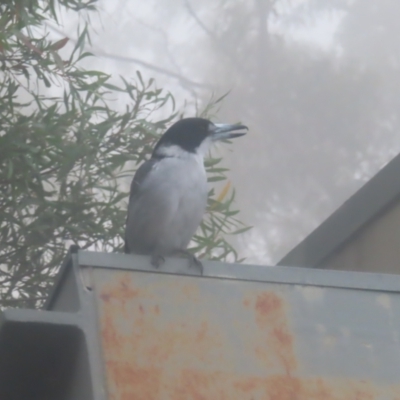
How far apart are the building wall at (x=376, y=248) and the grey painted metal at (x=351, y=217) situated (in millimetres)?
28

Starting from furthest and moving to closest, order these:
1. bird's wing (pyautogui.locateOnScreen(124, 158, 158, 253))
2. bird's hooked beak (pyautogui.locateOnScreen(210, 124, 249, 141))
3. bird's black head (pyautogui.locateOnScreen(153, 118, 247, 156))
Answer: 1. bird's hooked beak (pyautogui.locateOnScreen(210, 124, 249, 141))
2. bird's black head (pyautogui.locateOnScreen(153, 118, 247, 156))
3. bird's wing (pyautogui.locateOnScreen(124, 158, 158, 253))

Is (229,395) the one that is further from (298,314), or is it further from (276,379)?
(298,314)

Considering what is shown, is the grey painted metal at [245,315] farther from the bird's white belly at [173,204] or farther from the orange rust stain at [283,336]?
the bird's white belly at [173,204]

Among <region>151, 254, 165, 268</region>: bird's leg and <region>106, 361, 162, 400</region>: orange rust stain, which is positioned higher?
<region>151, 254, 165, 268</region>: bird's leg

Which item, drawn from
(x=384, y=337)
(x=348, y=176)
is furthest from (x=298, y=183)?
(x=384, y=337)

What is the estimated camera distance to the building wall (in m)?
3.95

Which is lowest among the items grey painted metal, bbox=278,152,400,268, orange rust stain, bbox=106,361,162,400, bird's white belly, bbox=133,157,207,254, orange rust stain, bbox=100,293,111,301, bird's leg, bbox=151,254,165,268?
orange rust stain, bbox=106,361,162,400

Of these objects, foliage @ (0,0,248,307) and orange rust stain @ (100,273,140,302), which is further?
foliage @ (0,0,248,307)

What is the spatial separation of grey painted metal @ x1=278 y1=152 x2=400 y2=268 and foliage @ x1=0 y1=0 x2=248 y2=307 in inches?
20.8

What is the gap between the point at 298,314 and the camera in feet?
7.40

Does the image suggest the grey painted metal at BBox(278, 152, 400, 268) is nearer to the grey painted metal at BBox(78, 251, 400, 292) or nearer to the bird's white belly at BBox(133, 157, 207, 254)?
the bird's white belly at BBox(133, 157, 207, 254)

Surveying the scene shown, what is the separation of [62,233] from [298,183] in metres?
3.05

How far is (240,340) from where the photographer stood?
2.14 m

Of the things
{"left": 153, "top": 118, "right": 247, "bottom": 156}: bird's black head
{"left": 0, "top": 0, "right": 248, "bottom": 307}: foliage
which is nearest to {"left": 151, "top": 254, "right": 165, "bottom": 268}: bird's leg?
{"left": 153, "top": 118, "right": 247, "bottom": 156}: bird's black head
